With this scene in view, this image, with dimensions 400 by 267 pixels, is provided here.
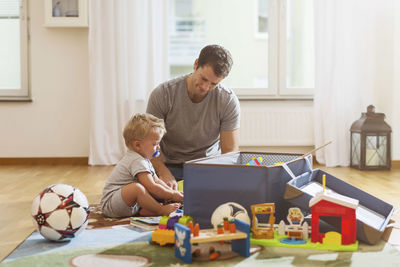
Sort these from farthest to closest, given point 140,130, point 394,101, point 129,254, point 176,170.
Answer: point 394,101 < point 176,170 < point 140,130 < point 129,254

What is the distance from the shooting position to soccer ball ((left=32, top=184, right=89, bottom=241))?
1.75m

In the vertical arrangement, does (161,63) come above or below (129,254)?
above

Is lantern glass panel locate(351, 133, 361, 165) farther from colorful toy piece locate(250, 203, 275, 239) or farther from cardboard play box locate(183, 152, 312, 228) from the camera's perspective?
colorful toy piece locate(250, 203, 275, 239)

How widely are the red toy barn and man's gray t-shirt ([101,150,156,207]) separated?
75 centimetres

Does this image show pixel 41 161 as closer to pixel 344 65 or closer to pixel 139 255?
pixel 344 65

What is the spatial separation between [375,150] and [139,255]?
2874 mm

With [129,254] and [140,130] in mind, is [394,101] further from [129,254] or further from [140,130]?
[129,254]

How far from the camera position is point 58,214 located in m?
1.75

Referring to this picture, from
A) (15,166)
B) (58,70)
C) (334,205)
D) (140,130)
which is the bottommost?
(15,166)

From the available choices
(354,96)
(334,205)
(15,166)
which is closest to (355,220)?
(334,205)

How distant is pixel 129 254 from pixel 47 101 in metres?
Answer: 3.02

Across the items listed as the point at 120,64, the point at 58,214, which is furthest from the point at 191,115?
the point at 120,64

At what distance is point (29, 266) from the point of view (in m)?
1.55

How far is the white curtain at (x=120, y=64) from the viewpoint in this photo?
13.9 feet
